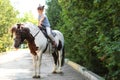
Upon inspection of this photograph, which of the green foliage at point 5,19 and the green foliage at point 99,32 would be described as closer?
the green foliage at point 99,32

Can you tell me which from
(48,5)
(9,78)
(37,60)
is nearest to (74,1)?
(37,60)

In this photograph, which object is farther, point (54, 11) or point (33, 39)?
point (54, 11)

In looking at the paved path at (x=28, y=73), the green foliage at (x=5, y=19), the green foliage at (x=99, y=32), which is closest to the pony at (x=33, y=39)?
the paved path at (x=28, y=73)

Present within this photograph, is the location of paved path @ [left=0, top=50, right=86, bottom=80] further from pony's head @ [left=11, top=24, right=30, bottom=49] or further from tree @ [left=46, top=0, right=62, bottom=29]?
tree @ [left=46, top=0, right=62, bottom=29]

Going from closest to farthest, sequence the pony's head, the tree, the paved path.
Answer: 1. the pony's head
2. the paved path
3. the tree

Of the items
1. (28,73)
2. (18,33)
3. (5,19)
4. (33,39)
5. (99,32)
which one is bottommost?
(5,19)

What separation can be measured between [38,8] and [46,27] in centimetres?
87

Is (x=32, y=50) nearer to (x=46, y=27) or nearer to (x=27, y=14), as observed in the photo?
(x=46, y=27)

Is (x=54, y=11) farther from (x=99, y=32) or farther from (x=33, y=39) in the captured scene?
(x=99, y=32)

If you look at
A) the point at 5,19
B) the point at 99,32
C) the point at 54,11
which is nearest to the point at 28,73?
the point at 99,32

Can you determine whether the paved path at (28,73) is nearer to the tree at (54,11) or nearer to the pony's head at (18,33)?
the pony's head at (18,33)

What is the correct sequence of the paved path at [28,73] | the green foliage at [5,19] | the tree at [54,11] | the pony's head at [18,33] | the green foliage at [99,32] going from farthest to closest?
the green foliage at [5,19] < the tree at [54,11] < the paved path at [28,73] < the pony's head at [18,33] < the green foliage at [99,32]

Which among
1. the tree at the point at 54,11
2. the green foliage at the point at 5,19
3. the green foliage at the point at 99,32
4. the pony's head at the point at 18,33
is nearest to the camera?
the green foliage at the point at 99,32

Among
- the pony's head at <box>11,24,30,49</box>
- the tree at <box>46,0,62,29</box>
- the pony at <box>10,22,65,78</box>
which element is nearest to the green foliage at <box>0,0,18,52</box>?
the tree at <box>46,0,62,29</box>
